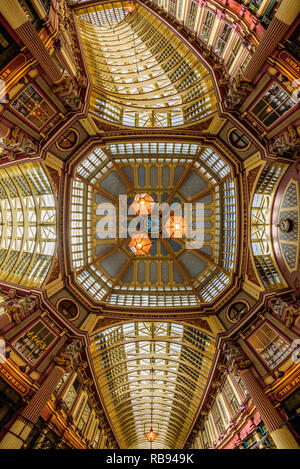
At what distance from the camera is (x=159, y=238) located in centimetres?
3384

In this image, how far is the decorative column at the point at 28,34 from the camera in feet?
42.4

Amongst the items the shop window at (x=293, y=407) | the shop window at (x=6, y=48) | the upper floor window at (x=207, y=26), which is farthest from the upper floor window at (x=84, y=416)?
the upper floor window at (x=207, y=26)

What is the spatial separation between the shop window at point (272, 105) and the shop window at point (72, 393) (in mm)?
27058

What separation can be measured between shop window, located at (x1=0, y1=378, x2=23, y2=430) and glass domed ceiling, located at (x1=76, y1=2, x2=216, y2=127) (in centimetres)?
2107

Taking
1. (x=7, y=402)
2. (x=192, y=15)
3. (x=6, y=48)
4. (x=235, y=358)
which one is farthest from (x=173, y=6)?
(x=7, y=402)

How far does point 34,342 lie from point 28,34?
20623 millimetres

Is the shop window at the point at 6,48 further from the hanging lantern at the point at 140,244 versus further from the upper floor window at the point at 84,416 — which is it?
the upper floor window at the point at 84,416

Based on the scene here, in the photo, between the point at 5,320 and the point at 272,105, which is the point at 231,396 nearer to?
the point at 5,320

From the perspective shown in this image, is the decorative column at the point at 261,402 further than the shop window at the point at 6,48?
Yes

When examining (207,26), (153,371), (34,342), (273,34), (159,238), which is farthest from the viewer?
(159,238)

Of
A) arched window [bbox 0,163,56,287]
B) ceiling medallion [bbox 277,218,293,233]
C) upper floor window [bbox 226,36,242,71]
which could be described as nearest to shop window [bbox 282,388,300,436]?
ceiling medallion [bbox 277,218,293,233]

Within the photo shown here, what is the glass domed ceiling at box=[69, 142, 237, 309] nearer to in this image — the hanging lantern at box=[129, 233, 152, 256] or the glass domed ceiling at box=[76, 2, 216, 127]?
the glass domed ceiling at box=[76, 2, 216, 127]

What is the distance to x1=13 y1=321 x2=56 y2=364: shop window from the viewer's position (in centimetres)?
1878

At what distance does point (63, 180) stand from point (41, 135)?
4816 millimetres
